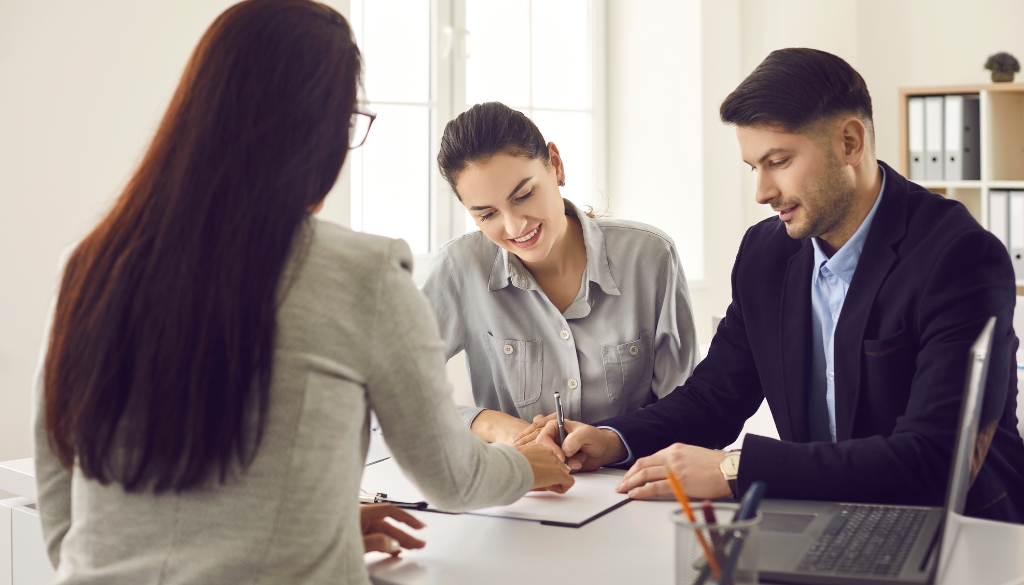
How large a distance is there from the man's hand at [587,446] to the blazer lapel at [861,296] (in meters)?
0.35

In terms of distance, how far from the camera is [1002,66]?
3.66m

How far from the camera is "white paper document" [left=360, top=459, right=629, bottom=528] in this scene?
A: 50.1 inches

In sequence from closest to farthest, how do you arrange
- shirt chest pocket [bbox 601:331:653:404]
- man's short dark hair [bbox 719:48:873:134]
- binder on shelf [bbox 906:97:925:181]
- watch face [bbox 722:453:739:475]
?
watch face [bbox 722:453:739:475] < man's short dark hair [bbox 719:48:873:134] < shirt chest pocket [bbox 601:331:653:404] < binder on shelf [bbox 906:97:925:181]

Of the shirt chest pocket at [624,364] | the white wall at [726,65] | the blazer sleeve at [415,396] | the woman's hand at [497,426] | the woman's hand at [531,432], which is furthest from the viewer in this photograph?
the white wall at [726,65]

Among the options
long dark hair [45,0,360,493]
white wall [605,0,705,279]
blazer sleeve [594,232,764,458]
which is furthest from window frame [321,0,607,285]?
long dark hair [45,0,360,493]

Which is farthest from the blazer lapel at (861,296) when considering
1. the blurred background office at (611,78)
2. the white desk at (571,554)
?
the blurred background office at (611,78)

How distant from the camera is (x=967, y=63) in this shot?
13.3 feet

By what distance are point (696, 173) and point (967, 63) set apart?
1235 millimetres

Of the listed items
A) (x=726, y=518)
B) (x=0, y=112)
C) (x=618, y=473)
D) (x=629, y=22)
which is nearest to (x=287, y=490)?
(x=726, y=518)

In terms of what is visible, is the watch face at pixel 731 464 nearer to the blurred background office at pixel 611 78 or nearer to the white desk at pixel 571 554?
the white desk at pixel 571 554

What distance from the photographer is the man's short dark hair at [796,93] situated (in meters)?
1.49

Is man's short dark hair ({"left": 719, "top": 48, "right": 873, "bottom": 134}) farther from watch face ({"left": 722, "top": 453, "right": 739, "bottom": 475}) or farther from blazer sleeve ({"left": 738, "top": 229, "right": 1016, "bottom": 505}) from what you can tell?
watch face ({"left": 722, "top": 453, "right": 739, "bottom": 475})

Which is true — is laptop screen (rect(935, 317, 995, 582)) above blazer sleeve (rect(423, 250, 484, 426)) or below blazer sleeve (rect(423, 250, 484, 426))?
below

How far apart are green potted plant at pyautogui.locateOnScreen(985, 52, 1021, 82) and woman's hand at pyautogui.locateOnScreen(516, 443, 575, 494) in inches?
123
